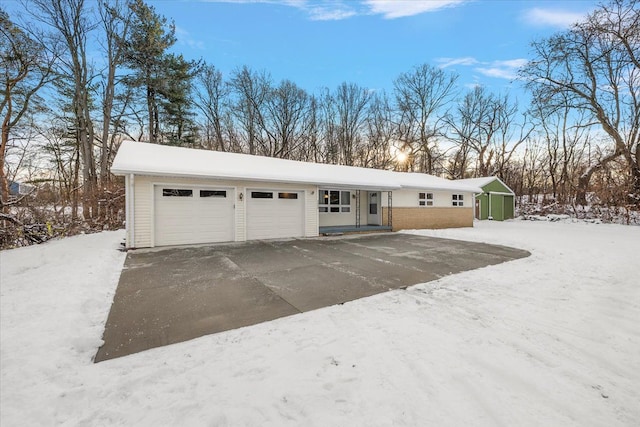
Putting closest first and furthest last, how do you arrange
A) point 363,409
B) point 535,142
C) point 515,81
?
point 363,409 < point 515,81 < point 535,142

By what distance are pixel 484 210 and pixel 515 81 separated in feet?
32.8

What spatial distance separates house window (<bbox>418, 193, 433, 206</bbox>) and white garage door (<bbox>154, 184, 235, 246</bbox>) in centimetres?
992

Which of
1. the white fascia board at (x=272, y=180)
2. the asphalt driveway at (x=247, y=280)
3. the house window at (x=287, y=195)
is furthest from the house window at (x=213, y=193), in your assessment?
the house window at (x=287, y=195)

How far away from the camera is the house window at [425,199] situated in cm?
1452

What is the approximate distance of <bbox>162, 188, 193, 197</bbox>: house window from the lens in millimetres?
8524

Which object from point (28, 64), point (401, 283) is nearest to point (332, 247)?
point (401, 283)

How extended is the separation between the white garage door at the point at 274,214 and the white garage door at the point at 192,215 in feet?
2.44

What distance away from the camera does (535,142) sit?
88.5 feet

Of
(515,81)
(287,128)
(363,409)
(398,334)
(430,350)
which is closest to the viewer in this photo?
(363,409)

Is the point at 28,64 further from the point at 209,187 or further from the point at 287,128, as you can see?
the point at 287,128

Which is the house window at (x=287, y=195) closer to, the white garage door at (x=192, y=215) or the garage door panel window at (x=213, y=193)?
the white garage door at (x=192, y=215)

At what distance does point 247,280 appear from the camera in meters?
5.05

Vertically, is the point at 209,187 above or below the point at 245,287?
above

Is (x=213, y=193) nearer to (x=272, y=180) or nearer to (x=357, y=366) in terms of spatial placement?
(x=272, y=180)
